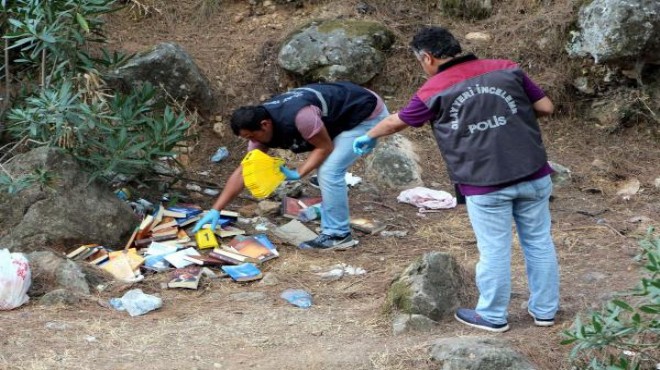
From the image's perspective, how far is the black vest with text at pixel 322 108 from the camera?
5188 millimetres

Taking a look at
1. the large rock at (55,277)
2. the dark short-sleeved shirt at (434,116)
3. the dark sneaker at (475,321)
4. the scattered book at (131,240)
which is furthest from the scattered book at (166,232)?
the dark short-sleeved shirt at (434,116)

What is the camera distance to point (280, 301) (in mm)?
4816

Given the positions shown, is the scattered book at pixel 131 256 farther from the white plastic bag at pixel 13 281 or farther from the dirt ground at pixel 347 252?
the white plastic bag at pixel 13 281

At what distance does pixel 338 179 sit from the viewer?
5484 millimetres

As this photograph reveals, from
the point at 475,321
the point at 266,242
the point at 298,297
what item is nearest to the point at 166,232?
the point at 266,242

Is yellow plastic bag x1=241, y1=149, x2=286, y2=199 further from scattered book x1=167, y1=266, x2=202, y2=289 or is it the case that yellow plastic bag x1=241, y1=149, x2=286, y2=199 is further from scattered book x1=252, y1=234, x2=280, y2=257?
scattered book x1=167, y1=266, x2=202, y2=289

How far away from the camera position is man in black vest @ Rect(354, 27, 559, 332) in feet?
Result: 12.3

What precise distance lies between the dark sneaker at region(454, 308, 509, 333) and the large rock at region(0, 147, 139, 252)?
237 cm

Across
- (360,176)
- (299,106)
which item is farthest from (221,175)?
(299,106)

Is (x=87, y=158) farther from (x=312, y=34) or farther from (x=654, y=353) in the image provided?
(x=654, y=353)

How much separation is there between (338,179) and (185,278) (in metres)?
1.12

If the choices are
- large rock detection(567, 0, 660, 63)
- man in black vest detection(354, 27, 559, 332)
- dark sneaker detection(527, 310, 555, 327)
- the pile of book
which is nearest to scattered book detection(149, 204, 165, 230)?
the pile of book

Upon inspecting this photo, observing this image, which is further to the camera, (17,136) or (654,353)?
(17,136)

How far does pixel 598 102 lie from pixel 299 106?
3.61 meters
